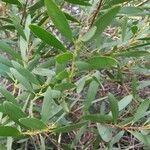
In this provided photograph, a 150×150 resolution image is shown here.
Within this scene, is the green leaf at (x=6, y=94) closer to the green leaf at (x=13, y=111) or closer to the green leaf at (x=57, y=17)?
the green leaf at (x=13, y=111)

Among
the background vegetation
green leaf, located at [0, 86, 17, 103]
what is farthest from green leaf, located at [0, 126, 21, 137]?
green leaf, located at [0, 86, 17, 103]

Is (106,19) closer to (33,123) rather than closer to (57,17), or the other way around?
(57,17)

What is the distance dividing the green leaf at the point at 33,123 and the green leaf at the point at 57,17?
0.55ft

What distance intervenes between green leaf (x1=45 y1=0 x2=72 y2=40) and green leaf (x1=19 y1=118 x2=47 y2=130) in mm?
168

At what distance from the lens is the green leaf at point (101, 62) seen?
2.50 ft

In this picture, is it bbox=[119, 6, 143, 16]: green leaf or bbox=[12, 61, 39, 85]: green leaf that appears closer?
bbox=[12, 61, 39, 85]: green leaf

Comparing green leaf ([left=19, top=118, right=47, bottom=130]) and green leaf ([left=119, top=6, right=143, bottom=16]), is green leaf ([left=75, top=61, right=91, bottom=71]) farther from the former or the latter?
green leaf ([left=119, top=6, right=143, bottom=16])

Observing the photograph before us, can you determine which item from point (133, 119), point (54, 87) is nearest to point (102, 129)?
point (133, 119)

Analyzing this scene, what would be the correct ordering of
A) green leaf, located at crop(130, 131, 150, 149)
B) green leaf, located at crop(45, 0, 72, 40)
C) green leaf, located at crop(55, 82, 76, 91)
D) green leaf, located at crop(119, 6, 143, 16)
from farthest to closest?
green leaf, located at crop(119, 6, 143, 16)
green leaf, located at crop(130, 131, 150, 149)
green leaf, located at crop(55, 82, 76, 91)
green leaf, located at crop(45, 0, 72, 40)

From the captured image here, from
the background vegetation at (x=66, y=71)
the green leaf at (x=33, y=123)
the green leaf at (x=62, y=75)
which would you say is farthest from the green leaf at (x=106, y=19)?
the green leaf at (x=33, y=123)

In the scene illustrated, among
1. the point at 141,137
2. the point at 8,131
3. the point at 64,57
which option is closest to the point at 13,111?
the point at 8,131

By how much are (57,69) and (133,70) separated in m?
0.44

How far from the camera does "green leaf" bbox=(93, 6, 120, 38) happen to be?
771 millimetres

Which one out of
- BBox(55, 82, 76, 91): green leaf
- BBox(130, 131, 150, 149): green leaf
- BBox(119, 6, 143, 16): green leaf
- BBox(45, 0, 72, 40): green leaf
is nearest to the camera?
BBox(45, 0, 72, 40): green leaf
